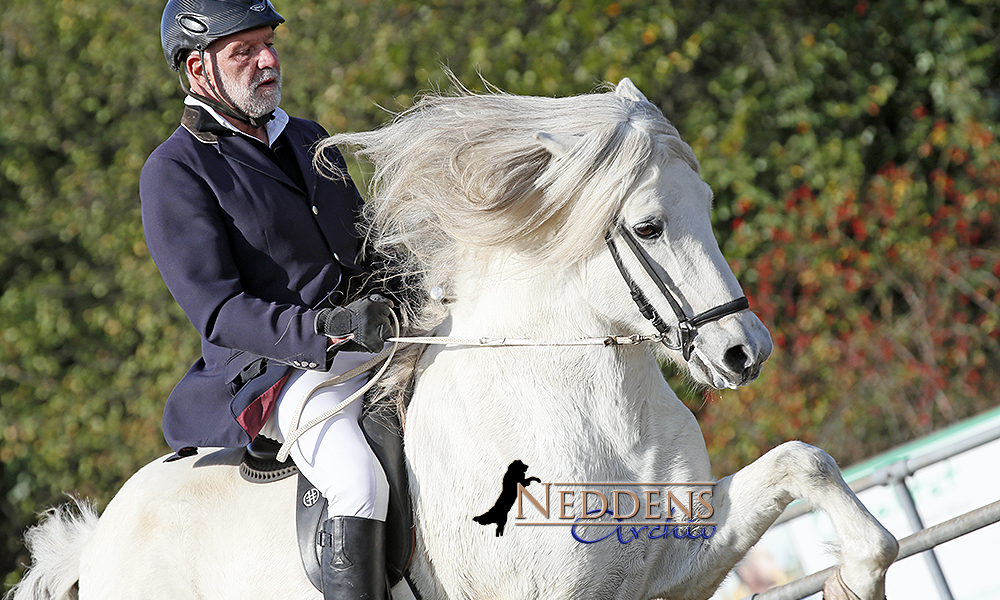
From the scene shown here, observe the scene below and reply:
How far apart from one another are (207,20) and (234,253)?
714mm

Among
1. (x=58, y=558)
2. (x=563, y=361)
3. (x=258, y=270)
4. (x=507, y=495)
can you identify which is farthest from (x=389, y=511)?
(x=58, y=558)

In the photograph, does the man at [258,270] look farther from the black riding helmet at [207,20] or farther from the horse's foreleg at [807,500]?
the horse's foreleg at [807,500]

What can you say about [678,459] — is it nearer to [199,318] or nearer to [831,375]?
[199,318]

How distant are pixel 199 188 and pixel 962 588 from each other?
12.2 feet

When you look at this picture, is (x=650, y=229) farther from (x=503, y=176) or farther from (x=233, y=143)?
(x=233, y=143)

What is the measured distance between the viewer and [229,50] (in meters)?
2.82

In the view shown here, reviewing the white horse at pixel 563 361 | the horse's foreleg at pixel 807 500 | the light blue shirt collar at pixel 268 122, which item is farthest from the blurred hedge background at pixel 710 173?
the horse's foreleg at pixel 807 500

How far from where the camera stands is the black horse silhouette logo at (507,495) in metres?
2.41

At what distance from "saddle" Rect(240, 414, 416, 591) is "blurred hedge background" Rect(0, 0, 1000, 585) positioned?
458 cm

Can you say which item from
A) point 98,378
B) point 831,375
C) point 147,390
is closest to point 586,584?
point 831,375

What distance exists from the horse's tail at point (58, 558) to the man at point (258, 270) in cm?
86

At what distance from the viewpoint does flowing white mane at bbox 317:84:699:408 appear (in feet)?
7.96

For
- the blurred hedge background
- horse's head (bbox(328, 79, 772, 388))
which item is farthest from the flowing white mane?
the blurred hedge background

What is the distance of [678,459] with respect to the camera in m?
2.48
